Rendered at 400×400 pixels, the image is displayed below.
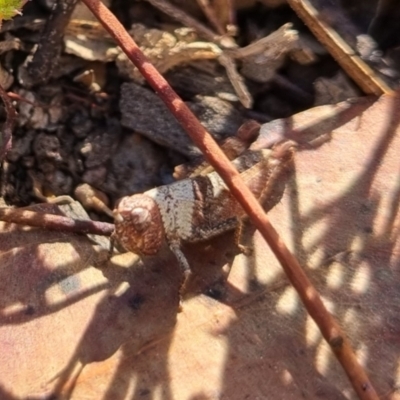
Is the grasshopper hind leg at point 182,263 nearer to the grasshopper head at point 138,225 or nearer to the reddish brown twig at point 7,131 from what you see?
the grasshopper head at point 138,225

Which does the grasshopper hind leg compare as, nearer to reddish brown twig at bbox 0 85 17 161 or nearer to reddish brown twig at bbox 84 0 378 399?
reddish brown twig at bbox 84 0 378 399

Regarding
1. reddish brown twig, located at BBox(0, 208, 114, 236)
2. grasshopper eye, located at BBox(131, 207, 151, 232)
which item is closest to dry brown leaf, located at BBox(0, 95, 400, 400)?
reddish brown twig, located at BBox(0, 208, 114, 236)

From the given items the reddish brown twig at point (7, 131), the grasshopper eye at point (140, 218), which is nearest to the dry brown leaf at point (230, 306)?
the grasshopper eye at point (140, 218)

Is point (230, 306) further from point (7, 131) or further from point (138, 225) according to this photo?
point (7, 131)

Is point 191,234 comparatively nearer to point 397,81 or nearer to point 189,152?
point 189,152

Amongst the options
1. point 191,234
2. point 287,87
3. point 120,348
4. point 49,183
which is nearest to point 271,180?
point 191,234
